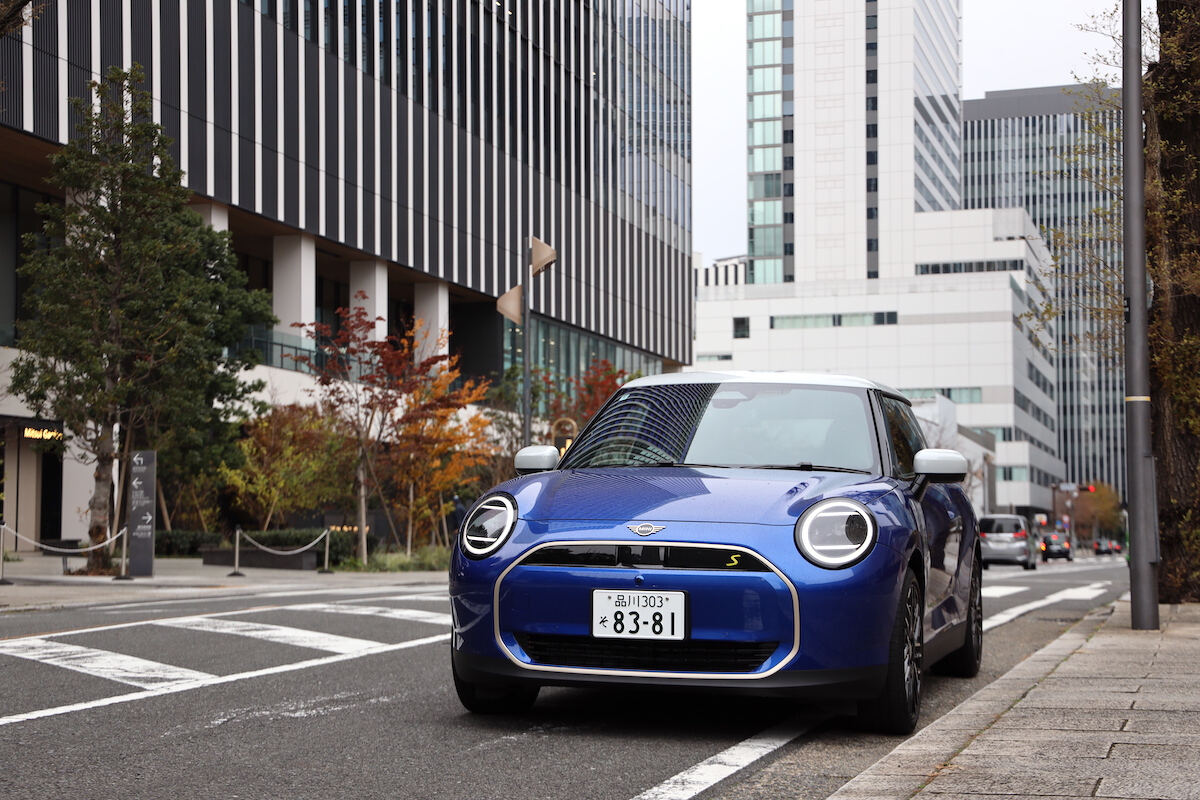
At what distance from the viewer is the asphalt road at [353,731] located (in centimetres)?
486

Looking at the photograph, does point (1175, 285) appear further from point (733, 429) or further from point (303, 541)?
point (303, 541)

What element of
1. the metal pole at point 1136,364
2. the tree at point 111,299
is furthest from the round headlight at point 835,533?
the tree at point 111,299

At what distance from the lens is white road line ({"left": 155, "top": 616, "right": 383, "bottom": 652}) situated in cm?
976

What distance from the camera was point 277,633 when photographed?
10.5 meters

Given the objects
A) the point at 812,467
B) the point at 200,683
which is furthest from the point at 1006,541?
the point at 812,467

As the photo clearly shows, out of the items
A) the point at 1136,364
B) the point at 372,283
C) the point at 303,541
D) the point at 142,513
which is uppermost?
the point at 372,283

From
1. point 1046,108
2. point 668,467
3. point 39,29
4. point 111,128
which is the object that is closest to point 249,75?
point 39,29

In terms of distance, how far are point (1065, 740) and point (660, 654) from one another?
1.57 metres

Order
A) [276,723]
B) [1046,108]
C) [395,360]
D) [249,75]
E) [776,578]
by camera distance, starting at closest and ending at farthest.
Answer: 1. [776,578]
2. [276,723]
3. [395,360]
4. [249,75]
5. [1046,108]

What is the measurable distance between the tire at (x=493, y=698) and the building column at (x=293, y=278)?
33812 mm

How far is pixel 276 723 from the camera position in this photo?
6230 mm

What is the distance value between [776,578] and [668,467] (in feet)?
3.90

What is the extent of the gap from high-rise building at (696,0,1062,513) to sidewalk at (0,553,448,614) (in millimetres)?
94426

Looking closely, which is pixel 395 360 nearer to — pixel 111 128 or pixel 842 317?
pixel 111 128
